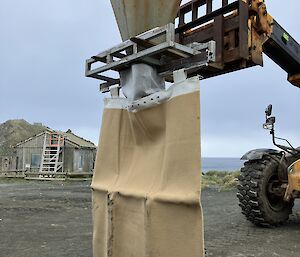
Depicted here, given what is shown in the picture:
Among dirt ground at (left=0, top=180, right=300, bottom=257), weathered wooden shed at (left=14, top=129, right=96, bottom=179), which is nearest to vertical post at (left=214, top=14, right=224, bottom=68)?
dirt ground at (left=0, top=180, right=300, bottom=257)

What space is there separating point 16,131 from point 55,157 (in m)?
25.2

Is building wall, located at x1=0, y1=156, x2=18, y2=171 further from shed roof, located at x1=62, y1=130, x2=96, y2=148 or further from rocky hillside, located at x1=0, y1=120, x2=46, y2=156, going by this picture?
rocky hillside, located at x1=0, y1=120, x2=46, y2=156

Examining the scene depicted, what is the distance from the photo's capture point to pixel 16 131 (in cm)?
5075

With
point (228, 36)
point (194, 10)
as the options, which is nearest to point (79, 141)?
point (194, 10)

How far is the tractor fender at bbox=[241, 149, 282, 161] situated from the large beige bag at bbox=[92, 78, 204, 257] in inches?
153

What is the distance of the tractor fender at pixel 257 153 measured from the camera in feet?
23.0

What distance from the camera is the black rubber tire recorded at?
677 cm

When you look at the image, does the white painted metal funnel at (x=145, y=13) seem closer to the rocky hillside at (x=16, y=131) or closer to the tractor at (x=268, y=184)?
the tractor at (x=268, y=184)

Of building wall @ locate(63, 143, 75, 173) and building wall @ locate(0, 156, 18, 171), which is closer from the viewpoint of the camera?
building wall @ locate(63, 143, 75, 173)

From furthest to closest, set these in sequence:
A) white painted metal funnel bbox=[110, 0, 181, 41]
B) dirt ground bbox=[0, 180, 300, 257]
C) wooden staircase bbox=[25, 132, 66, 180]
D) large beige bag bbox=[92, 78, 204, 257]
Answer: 1. wooden staircase bbox=[25, 132, 66, 180]
2. dirt ground bbox=[0, 180, 300, 257]
3. white painted metal funnel bbox=[110, 0, 181, 41]
4. large beige bag bbox=[92, 78, 204, 257]

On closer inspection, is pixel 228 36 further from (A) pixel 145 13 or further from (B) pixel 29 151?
(B) pixel 29 151

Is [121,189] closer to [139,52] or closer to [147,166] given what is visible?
[147,166]

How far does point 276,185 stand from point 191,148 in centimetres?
482

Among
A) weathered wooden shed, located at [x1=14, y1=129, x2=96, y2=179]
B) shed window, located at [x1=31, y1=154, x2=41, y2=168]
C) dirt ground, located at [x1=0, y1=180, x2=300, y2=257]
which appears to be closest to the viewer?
dirt ground, located at [x1=0, y1=180, x2=300, y2=257]
